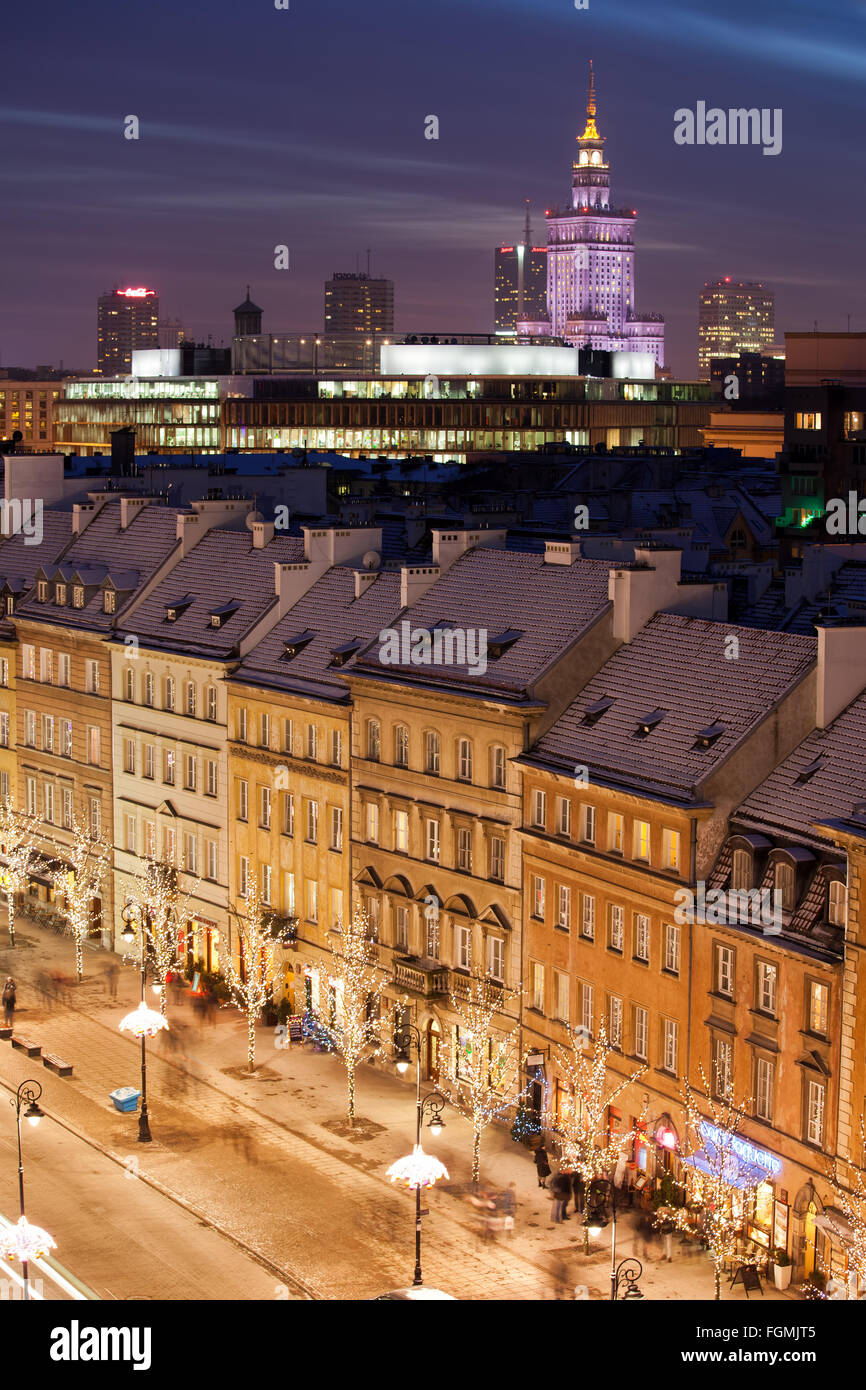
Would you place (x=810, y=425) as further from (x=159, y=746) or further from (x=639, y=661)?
(x=639, y=661)

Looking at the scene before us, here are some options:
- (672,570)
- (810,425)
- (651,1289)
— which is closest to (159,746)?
(672,570)

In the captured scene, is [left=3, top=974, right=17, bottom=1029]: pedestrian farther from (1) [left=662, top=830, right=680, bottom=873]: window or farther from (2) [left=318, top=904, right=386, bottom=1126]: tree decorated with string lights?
(1) [left=662, top=830, right=680, bottom=873]: window

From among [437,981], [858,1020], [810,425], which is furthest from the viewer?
[810,425]

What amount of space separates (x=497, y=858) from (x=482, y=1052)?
22.5 feet

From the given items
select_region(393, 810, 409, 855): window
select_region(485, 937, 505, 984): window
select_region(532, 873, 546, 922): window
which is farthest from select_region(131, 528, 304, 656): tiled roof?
select_region(532, 873, 546, 922): window

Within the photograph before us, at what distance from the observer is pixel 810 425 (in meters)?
185

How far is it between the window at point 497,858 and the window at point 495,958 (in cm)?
210

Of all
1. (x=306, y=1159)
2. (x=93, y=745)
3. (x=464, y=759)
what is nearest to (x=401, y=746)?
(x=464, y=759)

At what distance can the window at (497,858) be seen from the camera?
221 ft

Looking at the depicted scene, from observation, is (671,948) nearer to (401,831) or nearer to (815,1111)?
(815,1111)

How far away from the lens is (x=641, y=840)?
194ft

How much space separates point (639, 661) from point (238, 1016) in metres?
25.1

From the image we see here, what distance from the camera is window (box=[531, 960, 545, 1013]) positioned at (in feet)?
213

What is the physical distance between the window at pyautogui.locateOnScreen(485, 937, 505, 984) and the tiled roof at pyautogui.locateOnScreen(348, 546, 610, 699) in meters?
8.41
